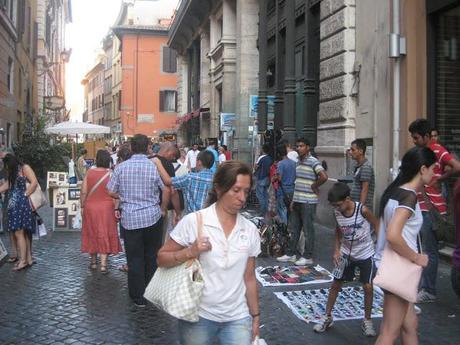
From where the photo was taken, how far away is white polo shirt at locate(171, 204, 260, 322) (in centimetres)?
303

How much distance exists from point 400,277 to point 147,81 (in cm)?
5002

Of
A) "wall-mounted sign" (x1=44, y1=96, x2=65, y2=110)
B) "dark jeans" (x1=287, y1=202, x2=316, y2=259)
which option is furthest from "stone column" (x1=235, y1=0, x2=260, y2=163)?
"wall-mounted sign" (x1=44, y1=96, x2=65, y2=110)

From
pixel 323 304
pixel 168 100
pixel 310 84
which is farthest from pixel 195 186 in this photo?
pixel 168 100


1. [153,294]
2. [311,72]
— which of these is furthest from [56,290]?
[311,72]

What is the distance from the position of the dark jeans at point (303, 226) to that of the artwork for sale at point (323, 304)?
1673 millimetres

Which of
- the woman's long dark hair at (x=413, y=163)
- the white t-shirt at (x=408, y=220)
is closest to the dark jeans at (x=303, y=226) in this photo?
the white t-shirt at (x=408, y=220)

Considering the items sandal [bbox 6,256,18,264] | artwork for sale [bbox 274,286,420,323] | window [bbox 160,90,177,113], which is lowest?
artwork for sale [bbox 274,286,420,323]

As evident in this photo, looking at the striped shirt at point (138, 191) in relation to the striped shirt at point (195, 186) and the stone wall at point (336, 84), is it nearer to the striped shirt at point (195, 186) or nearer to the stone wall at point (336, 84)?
the striped shirt at point (195, 186)

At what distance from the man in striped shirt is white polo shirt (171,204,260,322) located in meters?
5.34

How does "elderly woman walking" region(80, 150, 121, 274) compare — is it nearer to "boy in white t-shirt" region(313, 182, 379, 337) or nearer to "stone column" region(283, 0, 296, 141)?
"boy in white t-shirt" region(313, 182, 379, 337)

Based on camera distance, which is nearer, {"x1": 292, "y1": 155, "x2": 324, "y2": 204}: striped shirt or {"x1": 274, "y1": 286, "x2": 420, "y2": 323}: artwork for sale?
{"x1": 274, "y1": 286, "x2": 420, "y2": 323}: artwork for sale

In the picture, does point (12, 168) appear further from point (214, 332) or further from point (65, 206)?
point (214, 332)

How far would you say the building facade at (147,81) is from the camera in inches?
2048

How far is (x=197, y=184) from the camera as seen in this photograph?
705cm
